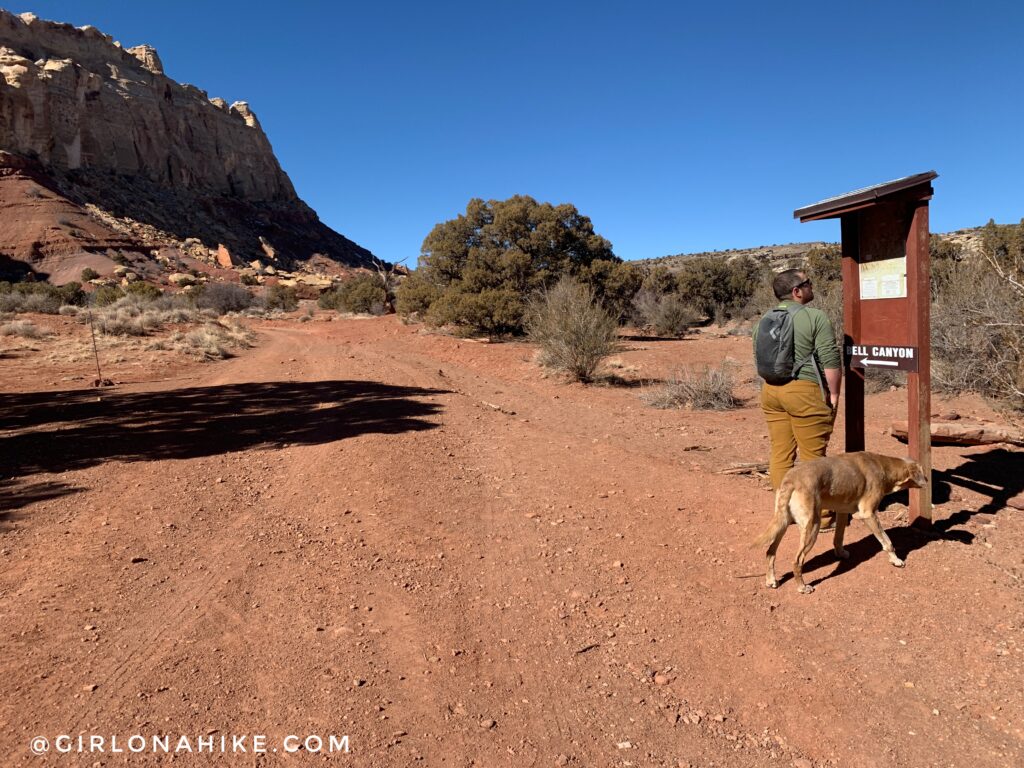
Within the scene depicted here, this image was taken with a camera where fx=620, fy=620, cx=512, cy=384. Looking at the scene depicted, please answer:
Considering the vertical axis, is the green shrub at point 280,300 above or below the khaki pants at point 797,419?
above

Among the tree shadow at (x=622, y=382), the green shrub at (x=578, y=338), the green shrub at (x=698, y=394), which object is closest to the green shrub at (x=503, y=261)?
the green shrub at (x=578, y=338)

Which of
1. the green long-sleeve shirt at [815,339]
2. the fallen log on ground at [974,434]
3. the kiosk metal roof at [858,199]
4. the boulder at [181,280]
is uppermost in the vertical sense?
the boulder at [181,280]

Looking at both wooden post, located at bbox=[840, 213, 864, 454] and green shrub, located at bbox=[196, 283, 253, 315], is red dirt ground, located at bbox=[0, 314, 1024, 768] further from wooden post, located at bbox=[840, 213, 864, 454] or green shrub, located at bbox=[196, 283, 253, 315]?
green shrub, located at bbox=[196, 283, 253, 315]

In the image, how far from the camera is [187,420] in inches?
370

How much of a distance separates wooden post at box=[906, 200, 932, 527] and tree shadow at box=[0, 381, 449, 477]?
236 inches

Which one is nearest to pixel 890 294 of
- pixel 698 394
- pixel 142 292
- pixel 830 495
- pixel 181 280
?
pixel 830 495

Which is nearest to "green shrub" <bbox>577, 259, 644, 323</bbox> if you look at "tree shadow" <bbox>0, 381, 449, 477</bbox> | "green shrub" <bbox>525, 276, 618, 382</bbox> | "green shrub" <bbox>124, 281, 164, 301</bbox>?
"green shrub" <bbox>525, 276, 618, 382</bbox>

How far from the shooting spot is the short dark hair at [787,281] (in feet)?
14.6

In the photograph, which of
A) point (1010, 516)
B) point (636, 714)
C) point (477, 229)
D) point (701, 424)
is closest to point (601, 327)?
point (701, 424)

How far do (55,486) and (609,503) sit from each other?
5379 millimetres

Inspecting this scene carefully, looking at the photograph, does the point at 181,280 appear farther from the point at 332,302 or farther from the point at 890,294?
the point at 890,294

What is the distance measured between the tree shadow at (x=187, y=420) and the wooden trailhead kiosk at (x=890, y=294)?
18.4ft

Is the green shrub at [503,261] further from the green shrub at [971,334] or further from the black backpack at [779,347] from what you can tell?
the black backpack at [779,347]

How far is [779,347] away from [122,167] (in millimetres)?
83800
